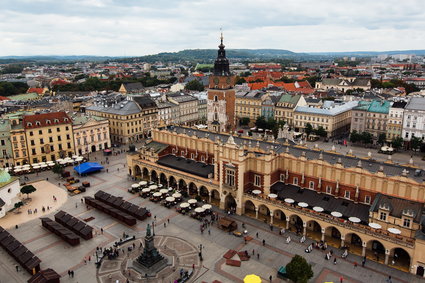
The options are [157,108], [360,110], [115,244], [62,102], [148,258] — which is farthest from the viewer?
[62,102]

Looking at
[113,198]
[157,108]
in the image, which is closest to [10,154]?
[113,198]

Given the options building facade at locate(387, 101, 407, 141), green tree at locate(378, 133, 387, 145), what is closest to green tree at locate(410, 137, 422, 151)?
building facade at locate(387, 101, 407, 141)

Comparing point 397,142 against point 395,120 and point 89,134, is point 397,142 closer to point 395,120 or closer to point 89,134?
point 395,120

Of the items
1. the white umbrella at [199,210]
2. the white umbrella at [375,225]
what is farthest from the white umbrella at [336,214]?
the white umbrella at [199,210]

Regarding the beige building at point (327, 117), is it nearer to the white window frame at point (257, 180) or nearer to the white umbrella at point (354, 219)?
the white window frame at point (257, 180)

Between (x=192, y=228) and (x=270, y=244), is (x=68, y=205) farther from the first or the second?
(x=270, y=244)

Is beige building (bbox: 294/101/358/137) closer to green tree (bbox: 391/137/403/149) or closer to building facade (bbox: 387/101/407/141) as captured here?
building facade (bbox: 387/101/407/141)
